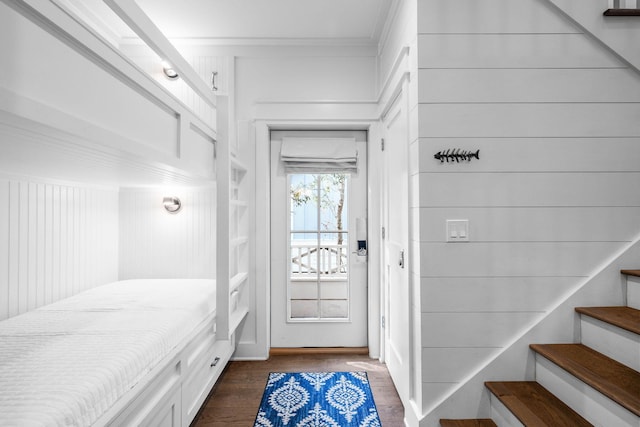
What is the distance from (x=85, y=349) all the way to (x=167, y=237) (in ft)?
5.20

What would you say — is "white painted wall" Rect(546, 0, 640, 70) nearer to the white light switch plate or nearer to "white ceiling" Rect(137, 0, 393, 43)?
"white ceiling" Rect(137, 0, 393, 43)

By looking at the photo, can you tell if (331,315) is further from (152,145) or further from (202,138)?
(152,145)

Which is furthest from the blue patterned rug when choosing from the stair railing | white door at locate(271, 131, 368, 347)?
the stair railing

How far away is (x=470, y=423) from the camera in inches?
63.3

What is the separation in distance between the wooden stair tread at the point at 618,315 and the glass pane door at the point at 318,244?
Result: 1.69m

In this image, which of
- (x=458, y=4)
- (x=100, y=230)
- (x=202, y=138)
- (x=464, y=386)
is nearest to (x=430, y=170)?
(x=458, y=4)

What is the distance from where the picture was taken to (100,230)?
2469mm

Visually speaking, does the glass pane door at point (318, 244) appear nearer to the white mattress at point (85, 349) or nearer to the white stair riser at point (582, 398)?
the white mattress at point (85, 349)

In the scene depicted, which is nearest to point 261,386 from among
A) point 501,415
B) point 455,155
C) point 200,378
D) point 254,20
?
point 200,378

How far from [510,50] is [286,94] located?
5.39 ft

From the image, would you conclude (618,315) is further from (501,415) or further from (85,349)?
(85,349)

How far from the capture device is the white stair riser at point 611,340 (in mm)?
1339

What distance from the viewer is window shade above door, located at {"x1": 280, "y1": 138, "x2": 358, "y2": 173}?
2.82 meters

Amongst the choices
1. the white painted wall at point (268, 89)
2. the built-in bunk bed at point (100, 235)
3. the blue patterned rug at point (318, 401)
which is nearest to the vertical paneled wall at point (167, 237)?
the built-in bunk bed at point (100, 235)
